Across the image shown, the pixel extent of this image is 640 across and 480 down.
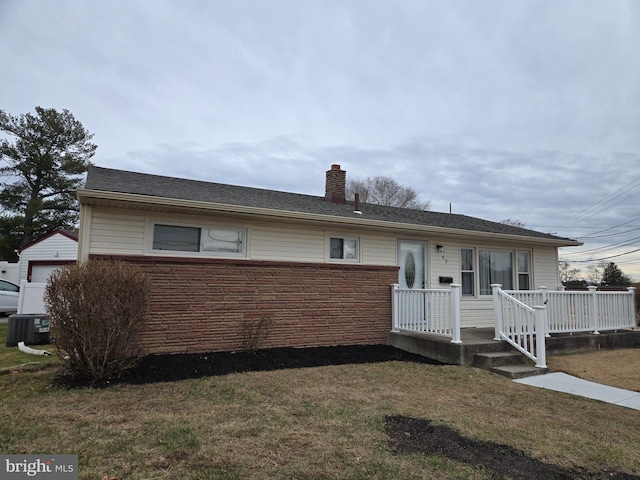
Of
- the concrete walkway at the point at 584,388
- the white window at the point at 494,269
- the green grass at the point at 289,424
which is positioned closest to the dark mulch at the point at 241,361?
the green grass at the point at 289,424

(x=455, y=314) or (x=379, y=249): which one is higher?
(x=379, y=249)

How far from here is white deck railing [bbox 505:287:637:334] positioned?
8.20 metres

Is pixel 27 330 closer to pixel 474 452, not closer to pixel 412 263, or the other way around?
pixel 412 263

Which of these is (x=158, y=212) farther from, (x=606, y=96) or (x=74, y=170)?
(x=74, y=170)

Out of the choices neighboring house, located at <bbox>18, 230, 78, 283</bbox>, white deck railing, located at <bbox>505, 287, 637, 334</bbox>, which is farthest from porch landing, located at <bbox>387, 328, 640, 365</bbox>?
neighboring house, located at <bbox>18, 230, 78, 283</bbox>

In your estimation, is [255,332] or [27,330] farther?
[27,330]

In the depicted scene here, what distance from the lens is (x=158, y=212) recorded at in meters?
6.85

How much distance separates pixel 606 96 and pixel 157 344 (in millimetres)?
14023

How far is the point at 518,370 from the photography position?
21.1 ft

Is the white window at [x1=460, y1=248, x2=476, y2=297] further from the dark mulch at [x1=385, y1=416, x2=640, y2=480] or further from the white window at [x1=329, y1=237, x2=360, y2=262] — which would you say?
the dark mulch at [x1=385, y1=416, x2=640, y2=480]

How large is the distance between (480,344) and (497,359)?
1.30 ft

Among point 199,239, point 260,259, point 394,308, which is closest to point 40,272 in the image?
point 199,239

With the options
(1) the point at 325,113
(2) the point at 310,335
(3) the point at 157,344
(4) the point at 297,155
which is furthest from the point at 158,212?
(4) the point at 297,155

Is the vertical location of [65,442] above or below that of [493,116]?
below
